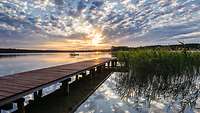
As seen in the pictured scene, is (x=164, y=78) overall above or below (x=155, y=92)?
above

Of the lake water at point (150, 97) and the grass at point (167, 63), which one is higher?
the grass at point (167, 63)

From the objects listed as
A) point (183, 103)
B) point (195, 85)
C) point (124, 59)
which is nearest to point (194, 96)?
point (183, 103)

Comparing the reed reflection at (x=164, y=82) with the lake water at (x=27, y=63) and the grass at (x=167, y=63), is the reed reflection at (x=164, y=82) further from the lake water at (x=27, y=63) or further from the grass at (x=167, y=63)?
the lake water at (x=27, y=63)

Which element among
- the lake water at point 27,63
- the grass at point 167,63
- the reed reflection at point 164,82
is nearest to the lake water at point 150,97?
the reed reflection at point 164,82

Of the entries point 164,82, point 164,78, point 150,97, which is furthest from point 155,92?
point 164,78

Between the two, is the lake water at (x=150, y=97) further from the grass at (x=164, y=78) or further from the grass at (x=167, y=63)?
the grass at (x=167, y=63)

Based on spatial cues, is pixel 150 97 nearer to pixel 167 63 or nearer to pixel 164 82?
pixel 164 82

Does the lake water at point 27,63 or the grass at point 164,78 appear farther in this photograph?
the lake water at point 27,63

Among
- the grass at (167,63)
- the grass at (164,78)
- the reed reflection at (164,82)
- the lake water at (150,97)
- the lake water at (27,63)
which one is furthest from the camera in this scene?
the lake water at (27,63)

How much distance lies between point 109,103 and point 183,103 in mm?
2307

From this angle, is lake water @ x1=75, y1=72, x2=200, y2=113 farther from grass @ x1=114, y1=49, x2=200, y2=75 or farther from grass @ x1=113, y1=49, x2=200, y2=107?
grass @ x1=114, y1=49, x2=200, y2=75

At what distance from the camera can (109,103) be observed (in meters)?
7.40

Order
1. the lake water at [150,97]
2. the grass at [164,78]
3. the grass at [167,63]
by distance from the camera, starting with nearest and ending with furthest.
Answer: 1. the lake water at [150,97]
2. the grass at [164,78]
3. the grass at [167,63]

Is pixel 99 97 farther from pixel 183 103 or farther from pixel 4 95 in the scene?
pixel 4 95
